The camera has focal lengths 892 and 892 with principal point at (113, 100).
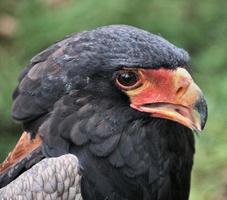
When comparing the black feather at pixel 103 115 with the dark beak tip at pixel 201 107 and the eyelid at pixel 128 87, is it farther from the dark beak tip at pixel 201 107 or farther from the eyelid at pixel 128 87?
the dark beak tip at pixel 201 107

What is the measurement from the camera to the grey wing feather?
4527 mm

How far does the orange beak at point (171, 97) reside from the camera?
442cm

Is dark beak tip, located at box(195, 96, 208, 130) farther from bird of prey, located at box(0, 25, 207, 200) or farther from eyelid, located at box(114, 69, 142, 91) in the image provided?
eyelid, located at box(114, 69, 142, 91)

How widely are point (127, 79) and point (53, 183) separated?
651mm

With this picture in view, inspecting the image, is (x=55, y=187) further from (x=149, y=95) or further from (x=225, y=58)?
(x=225, y=58)

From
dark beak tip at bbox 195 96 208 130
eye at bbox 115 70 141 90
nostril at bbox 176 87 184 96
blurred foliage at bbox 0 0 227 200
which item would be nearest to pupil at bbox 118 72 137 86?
eye at bbox 115 70 141 90

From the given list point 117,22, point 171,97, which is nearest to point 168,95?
point 171,97

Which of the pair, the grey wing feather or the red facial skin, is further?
the grey wing feather

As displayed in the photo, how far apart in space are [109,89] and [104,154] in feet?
1.15

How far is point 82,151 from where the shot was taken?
4629 mm

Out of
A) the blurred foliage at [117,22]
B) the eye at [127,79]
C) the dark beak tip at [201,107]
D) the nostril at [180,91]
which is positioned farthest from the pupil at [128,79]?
the blurred foliage at [117,22]

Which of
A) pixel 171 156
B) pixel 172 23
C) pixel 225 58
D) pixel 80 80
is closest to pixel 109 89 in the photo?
pixel 80 80

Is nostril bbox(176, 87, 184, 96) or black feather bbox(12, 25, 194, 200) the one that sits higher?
nostril bbox(176, 87, 184, 96)

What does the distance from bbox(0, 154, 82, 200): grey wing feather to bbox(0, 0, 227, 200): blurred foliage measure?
3011mm
